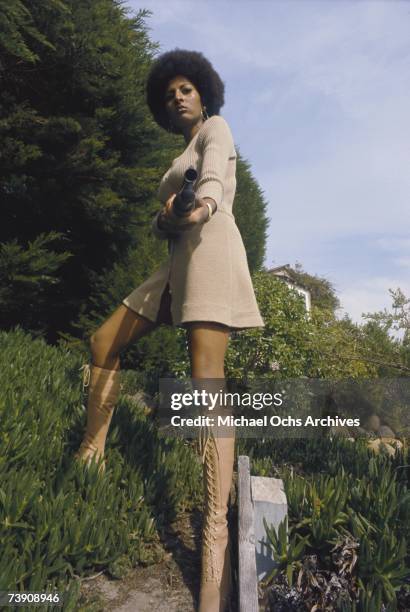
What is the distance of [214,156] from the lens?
223cm

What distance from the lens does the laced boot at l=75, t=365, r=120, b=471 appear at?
2492 mm

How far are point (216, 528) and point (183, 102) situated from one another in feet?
6.71

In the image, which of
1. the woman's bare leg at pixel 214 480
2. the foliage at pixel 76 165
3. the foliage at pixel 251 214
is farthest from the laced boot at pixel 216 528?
the foliage at pixel 251 214

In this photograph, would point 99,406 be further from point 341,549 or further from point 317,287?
point 317,287

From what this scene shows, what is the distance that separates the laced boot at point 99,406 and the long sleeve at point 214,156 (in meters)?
1.04

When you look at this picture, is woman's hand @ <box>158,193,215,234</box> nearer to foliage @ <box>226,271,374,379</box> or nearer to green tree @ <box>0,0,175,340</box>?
foliage @ <box>226,271,374,379</box>

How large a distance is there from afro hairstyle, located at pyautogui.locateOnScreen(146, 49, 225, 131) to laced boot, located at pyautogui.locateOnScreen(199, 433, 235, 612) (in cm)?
177

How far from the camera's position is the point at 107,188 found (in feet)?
22.8

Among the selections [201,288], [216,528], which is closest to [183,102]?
[201,288]

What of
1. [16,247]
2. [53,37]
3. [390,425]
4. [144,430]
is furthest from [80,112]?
[390,425]

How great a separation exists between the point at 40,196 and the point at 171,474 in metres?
5.26

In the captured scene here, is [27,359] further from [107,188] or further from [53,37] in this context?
[53,37]

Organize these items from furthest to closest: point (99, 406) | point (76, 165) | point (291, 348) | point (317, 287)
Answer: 1. point (317, 287)
2. point (76, 165)
3. point (291, 348)
4. point (99, 406)

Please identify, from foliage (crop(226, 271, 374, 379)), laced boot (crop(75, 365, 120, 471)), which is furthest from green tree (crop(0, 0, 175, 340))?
laced boot (crop(75, 365, 120, 471))
